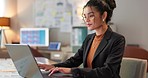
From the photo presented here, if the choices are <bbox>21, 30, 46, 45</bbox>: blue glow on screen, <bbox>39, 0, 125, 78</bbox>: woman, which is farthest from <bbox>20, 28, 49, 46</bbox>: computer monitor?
<bbox>39, 0, 125, 78</bbox>: woman

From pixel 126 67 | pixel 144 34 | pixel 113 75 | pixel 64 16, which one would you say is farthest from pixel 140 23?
pixel 113 75

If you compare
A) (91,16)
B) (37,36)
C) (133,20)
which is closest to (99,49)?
(91,16)

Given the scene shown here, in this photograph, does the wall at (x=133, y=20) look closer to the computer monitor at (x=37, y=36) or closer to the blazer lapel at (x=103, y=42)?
the computer monitor at (x=37, y=36)

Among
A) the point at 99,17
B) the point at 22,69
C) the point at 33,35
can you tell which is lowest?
the point at 33,35

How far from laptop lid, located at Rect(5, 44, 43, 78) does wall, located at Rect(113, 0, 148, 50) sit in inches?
130

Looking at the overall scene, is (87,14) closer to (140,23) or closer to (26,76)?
(26,76)

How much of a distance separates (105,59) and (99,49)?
0.24ft

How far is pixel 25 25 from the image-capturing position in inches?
221

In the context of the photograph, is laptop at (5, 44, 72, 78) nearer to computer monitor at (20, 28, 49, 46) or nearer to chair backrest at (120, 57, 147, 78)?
chair backrest at (120, 57, 147, 78)

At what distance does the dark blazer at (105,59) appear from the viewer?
118 centimetres

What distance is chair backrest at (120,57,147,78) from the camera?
145cm

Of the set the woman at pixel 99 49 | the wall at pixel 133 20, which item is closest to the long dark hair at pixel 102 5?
the woman at pixel 99 49

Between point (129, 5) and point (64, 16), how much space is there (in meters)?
1.37

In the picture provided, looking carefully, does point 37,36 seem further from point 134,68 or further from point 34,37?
point 134,68
